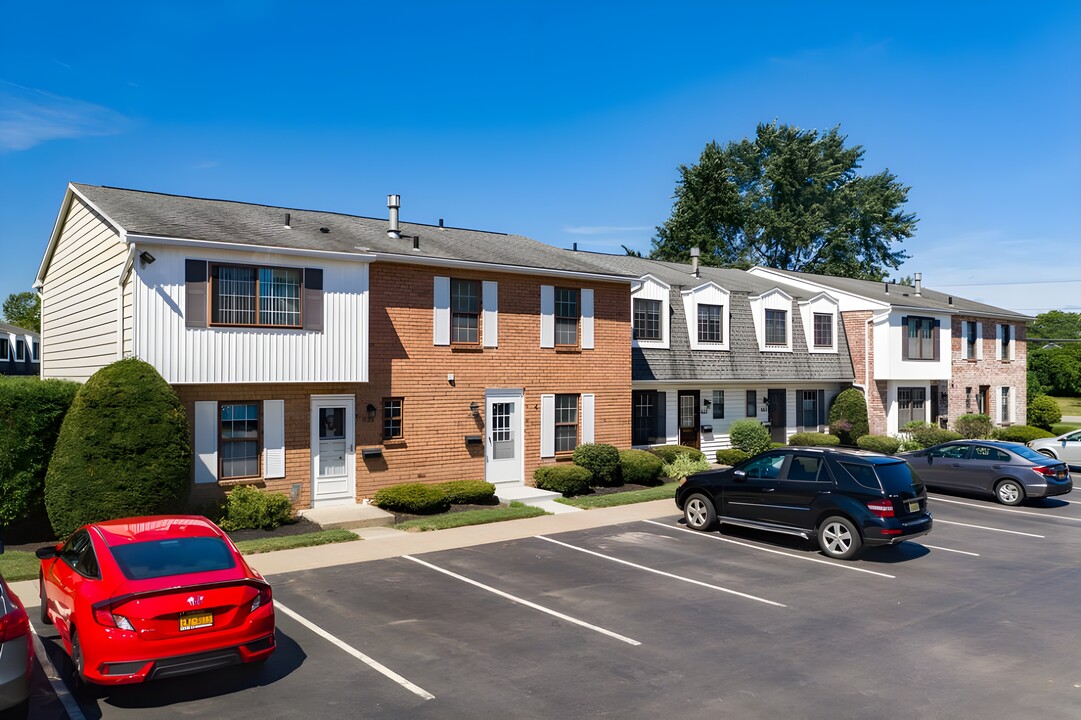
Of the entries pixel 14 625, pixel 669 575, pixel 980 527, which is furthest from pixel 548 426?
pixel 14 625

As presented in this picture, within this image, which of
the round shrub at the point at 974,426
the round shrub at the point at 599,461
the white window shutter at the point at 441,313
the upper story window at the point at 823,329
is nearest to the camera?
the white window shutter at the point at 441,313

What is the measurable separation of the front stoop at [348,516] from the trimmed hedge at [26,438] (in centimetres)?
490

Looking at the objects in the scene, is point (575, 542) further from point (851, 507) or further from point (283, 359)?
point (283, 359)

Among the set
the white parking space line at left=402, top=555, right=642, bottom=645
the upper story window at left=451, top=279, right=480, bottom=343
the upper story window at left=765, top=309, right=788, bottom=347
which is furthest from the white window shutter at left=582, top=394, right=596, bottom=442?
the upper story window at left=765, top=309, right=788, bottom=347

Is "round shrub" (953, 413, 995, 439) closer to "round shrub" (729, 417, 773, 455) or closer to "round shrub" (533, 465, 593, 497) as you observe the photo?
"round shrub" (729, 417, 773, 455)

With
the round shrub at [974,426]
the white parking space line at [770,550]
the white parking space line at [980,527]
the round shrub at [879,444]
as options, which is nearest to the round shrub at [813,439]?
the round shrub at [879,444]

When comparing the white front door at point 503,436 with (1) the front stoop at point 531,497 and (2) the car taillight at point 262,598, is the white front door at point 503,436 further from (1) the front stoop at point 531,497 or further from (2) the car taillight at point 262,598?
(2) the car taillight at point 262,598

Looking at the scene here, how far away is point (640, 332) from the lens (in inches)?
1003

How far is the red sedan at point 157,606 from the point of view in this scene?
730cm

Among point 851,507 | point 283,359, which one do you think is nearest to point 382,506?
point 283,359

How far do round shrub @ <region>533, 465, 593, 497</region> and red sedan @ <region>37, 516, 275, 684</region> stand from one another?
40.1 ft

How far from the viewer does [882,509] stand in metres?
13.6

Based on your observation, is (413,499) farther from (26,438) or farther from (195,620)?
(195,620)

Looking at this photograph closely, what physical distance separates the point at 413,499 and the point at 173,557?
9.29m
